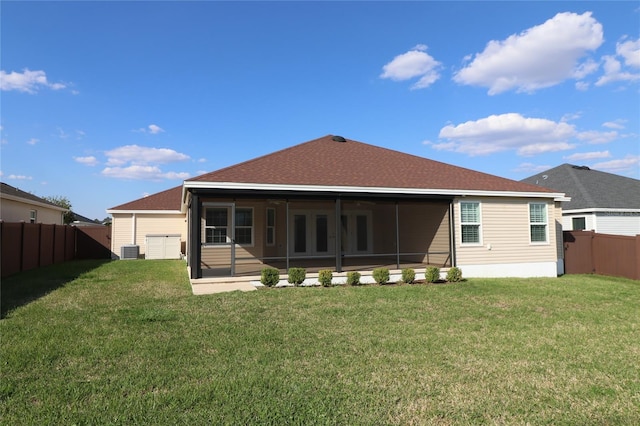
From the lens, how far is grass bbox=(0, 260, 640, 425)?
3312 mm

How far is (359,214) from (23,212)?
1735cm

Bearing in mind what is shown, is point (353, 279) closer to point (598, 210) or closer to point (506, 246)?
point (506, 246)

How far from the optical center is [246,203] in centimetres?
1454

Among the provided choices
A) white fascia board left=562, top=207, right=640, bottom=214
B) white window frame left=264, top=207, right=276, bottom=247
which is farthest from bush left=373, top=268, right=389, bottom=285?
white fascia board left=562, top=207, right=640, bottom=214

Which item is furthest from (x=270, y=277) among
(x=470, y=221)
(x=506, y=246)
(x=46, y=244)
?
(x=46, y=244)

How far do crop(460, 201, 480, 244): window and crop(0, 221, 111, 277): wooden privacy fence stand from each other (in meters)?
14.7

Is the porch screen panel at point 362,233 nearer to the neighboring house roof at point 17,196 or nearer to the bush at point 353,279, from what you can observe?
the bush at point 353,279

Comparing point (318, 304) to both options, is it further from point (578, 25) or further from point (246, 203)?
point (578, 25)

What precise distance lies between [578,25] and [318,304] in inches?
482

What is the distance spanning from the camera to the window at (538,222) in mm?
13910

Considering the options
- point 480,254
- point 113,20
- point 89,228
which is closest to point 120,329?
point 113,20

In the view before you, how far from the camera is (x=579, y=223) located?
20156 millimetres

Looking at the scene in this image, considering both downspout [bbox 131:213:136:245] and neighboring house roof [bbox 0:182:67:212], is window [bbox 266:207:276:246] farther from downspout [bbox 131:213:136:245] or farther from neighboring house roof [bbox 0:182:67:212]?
neighboring house roof [bbox 0:182:67:212]

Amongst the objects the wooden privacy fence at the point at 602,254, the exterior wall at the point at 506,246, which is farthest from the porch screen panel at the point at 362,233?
the wooden privacy fence at the point at 602,254
